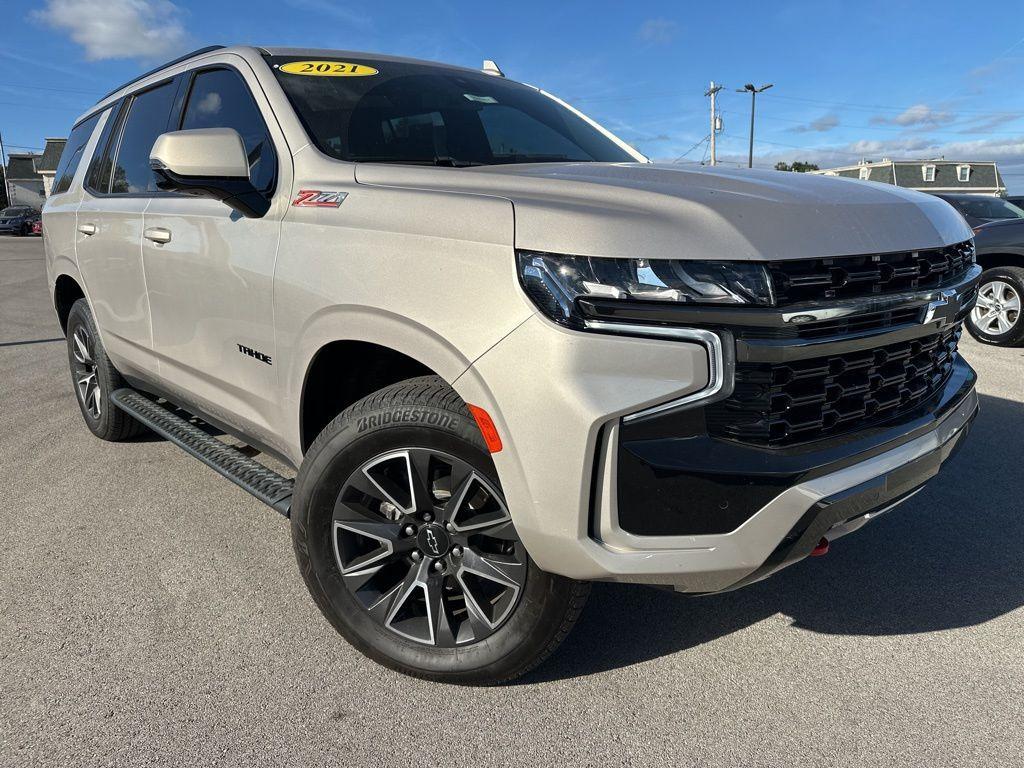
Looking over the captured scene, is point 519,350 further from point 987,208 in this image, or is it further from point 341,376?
point 987,208

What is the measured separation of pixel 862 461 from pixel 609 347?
0.76 metres

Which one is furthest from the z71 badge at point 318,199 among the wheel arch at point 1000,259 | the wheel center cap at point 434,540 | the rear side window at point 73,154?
the wheel arch at point 1000,259

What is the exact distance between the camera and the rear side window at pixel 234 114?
2.68 metres

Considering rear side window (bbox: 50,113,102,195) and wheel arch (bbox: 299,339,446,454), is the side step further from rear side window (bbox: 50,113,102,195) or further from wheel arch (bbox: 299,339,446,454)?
rear side window (bbox: 50,113,102,195)

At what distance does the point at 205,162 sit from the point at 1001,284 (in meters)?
7.48

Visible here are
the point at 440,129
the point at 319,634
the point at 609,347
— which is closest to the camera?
the point at 609,347

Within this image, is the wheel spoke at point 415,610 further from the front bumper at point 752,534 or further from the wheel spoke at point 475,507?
Answer: the front bumper at point 752,534

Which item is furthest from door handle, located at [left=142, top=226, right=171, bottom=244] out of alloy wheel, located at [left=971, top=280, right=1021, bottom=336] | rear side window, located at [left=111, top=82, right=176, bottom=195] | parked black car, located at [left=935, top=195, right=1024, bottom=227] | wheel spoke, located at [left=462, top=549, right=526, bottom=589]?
parked black car, located at [left=935, top=195, right=1024, bottom=227]

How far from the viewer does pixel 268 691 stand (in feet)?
7.43

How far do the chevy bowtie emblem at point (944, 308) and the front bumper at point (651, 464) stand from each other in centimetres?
26

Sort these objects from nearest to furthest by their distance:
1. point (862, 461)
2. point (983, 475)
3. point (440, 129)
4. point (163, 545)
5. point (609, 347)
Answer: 1. point (609, 347)
2. point (862, 461)
3. point (440, 129)
4. point (163, 545)
5. point (983, 475)

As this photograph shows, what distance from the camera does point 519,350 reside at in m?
1.79

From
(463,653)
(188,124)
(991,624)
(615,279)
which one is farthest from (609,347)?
(188,124)

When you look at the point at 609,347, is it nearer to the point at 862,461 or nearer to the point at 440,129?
the point at 862,461
